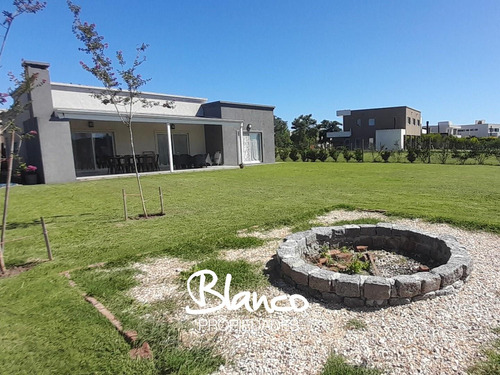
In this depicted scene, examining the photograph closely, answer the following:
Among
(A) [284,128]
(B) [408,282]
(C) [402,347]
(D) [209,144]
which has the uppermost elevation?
(A) [284,128]

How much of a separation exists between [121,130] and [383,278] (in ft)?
58.8

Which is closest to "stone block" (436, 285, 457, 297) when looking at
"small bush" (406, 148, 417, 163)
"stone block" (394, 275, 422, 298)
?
"stone block" (394, 275, 422, 298)

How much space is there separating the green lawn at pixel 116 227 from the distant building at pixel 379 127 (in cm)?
3965

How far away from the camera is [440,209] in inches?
287

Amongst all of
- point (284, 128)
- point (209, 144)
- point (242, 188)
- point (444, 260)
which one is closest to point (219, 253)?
point (444, 260)

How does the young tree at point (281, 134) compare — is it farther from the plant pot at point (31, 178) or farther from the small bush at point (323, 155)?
the plant pot at point (31, 178)

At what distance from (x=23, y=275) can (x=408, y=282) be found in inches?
173

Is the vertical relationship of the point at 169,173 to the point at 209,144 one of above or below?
below

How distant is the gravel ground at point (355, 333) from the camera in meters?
2.32

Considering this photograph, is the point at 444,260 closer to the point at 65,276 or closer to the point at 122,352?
the point at 122,352

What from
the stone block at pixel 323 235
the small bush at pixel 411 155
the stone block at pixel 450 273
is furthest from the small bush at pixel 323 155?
the stone block at pixel 450 273

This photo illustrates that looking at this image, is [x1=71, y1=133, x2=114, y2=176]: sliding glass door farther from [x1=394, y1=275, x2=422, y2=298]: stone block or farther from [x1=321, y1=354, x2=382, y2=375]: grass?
[x1=321, y1=354, x2=382, y2=375]: grass

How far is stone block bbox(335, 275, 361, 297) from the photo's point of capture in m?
3.13

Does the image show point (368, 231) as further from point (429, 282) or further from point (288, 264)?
point (288, 264)
